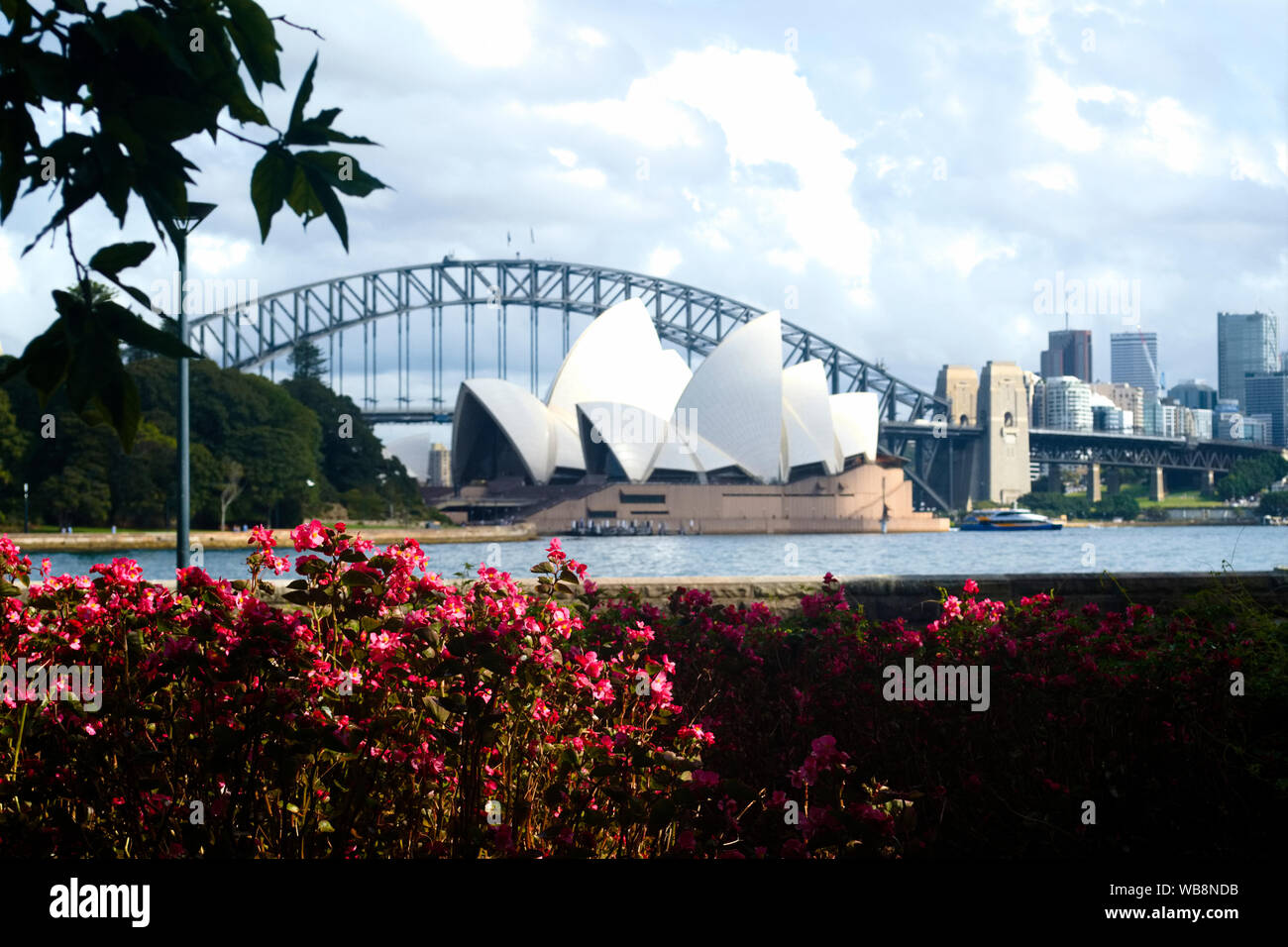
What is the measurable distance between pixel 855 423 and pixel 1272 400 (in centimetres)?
9486

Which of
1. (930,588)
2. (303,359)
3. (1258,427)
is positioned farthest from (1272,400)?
(930,588)

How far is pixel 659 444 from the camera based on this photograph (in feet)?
266

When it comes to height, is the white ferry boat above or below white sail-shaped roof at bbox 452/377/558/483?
below

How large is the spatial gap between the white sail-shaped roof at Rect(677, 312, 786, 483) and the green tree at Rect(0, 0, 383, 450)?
243 feet

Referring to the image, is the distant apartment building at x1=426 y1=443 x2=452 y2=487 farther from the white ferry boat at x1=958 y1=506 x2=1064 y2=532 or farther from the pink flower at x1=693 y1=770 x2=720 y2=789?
the pink flower at x1=693 y1=770 x2=720 y2=789

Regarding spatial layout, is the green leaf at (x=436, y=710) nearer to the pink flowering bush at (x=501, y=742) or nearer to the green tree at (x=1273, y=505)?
the pink flowering bush at (x=501, y=742)

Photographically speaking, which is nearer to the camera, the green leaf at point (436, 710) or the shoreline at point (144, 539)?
the green leaf at point (436, 710)

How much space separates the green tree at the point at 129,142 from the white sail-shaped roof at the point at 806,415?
82513 millimetres

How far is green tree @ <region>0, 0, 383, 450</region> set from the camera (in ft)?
6.85

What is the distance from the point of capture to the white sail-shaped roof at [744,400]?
77062 millimetres

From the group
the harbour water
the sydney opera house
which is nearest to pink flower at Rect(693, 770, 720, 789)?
the harbour water

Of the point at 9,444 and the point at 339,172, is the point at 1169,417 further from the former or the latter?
the point at 339,172

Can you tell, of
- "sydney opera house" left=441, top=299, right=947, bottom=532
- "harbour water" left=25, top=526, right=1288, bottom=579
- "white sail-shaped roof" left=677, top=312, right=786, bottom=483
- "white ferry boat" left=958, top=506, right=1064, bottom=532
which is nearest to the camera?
"harbour water" left=25, top=526, right=1288, bottom=579

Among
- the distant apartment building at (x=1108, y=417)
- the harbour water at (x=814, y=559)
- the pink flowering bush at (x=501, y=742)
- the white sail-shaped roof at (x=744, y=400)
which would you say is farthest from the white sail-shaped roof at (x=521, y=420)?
the pink flowering bush at (x=501, y=742)
